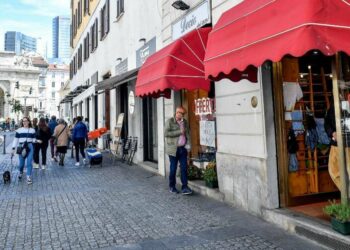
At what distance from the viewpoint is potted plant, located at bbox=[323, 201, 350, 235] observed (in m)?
4.29

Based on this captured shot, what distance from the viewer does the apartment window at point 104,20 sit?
18.2 m

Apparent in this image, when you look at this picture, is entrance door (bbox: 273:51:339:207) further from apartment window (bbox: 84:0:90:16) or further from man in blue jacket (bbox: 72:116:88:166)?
apartment window (bbox: 84:0:90:16)

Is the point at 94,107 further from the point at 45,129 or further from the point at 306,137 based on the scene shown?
the point at 306,137

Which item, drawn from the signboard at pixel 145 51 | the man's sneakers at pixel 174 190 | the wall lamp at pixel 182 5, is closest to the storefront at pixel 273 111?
the man's sneakers at pixel 174 190

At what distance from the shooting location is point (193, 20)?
836 centimetres

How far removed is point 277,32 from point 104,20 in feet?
53.4

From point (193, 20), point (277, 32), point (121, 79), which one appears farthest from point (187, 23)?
point (277, 32)

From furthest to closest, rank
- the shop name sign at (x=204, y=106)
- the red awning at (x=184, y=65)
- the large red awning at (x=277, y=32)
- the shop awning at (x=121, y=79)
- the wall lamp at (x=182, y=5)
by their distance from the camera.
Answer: the shop awning at (x=121, y=79), the wall lamp at (x=182, y=5), the shop name sign at (x=204, y=106), the red awning at (x=184, y=65), the large red awning at (x=277, y=32)

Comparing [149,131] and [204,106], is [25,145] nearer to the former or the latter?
[149,131]

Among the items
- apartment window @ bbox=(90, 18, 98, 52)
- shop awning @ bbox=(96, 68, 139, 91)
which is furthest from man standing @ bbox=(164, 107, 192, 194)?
apartment window @ bbox=(90, 18, 98, 52)

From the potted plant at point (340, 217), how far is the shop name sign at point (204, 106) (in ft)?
13.2

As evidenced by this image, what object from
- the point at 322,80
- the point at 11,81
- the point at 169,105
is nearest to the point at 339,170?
the point at 322,80

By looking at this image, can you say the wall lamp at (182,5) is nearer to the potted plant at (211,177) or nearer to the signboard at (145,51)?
the signboard at (145,51)

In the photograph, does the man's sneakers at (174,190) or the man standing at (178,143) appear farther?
the man's sneakers at (174,190)
